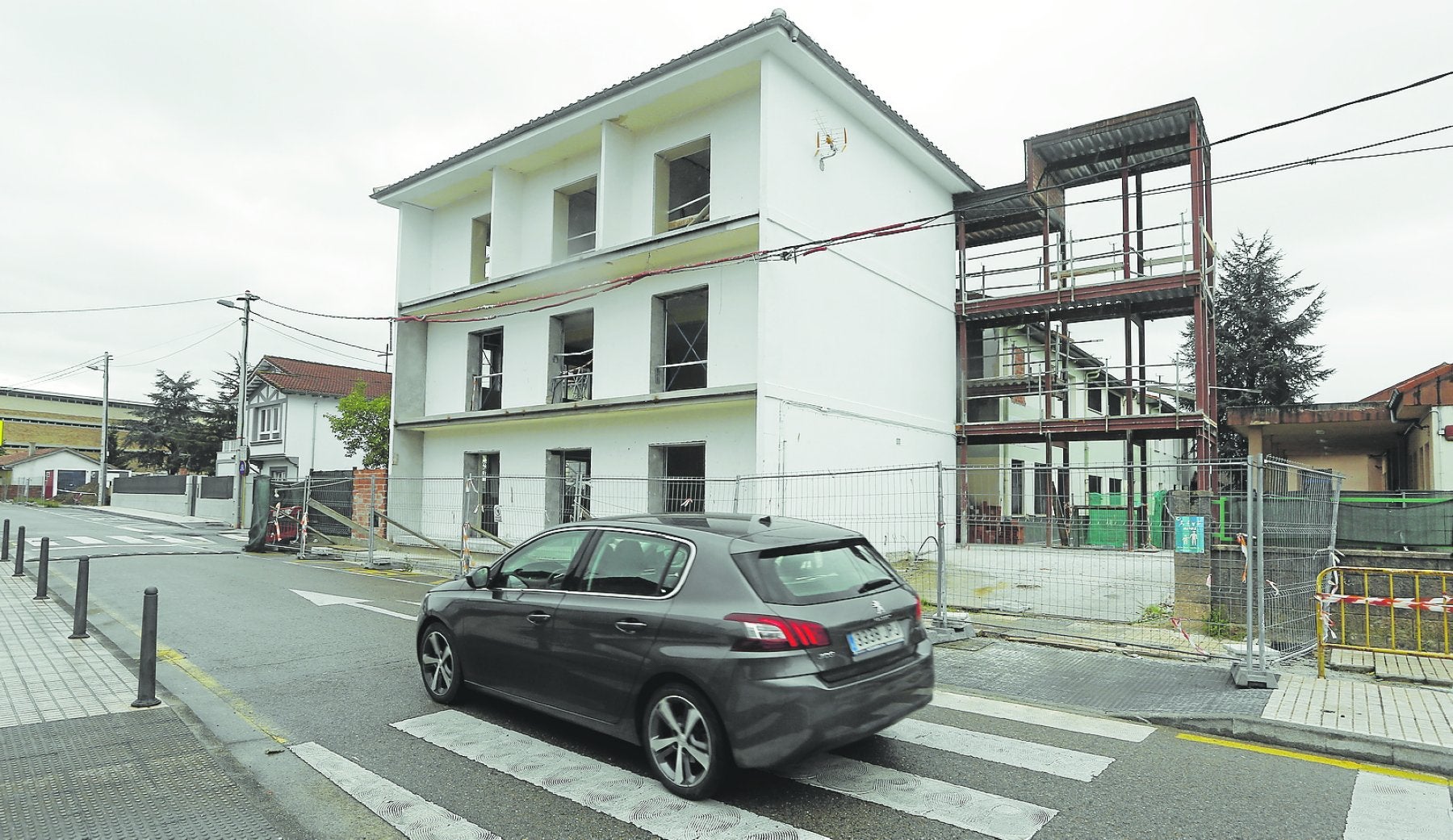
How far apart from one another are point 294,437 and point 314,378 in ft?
15.2

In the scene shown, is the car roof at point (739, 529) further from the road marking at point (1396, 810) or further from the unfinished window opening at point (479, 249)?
the unfinished window opening at point (479, 249)

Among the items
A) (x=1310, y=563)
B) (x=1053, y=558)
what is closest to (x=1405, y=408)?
(x=1310, y=563)

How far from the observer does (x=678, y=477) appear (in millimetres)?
16062

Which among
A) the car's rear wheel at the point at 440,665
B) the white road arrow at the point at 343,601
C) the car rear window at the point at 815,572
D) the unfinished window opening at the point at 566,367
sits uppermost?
the unfinished window opening at the point at 566,367

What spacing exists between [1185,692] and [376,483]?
16147 mm

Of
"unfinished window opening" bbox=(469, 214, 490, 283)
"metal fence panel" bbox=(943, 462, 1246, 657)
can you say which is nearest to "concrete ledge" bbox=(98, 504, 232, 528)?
"unfinished window opening" bbox=(469, 214, 490, 283)

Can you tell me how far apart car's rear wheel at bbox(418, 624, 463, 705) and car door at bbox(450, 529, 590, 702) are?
0.18 m

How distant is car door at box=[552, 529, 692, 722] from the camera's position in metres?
4.67

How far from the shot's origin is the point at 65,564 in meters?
15.7

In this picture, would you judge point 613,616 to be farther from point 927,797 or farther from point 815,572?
point 927,797

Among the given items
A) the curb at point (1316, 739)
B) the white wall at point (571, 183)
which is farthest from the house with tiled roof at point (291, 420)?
the curb at point (1316, 739)

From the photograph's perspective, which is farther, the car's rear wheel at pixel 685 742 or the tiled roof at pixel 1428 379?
the tiled roof at pixel 1428 379

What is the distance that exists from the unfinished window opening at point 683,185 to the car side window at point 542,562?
37.9 ft

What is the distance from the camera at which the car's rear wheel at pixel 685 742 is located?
427 centimetres
